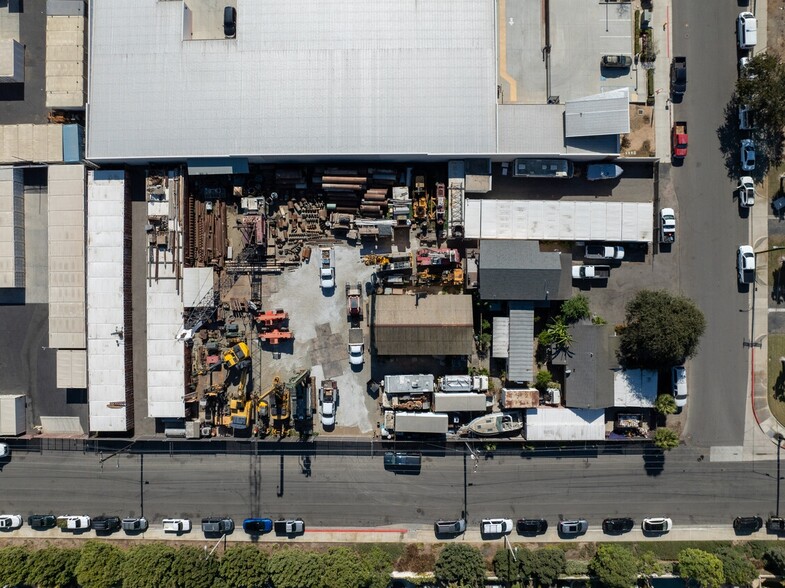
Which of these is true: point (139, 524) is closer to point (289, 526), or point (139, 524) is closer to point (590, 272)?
point (289, 526)

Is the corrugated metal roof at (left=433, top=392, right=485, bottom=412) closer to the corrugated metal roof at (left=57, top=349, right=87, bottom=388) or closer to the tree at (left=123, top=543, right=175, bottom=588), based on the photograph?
the tree at (left=123, top=543, right=175, bottom=588)

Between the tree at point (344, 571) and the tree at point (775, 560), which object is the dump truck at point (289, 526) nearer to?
the tree at point (344, 571)

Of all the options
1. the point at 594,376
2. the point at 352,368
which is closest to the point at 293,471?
the point at 352,368

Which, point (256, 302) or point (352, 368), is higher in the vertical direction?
point (256, 302)

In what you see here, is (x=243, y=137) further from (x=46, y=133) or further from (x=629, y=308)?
(x=629, y=308)

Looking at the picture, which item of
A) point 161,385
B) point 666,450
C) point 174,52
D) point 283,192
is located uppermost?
point 174,52

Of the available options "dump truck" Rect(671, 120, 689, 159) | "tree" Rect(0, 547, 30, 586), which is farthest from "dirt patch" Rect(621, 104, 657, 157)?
"tree" Rect(0, 547, 30, 586)

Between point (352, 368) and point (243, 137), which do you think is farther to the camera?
point (352, 368)
